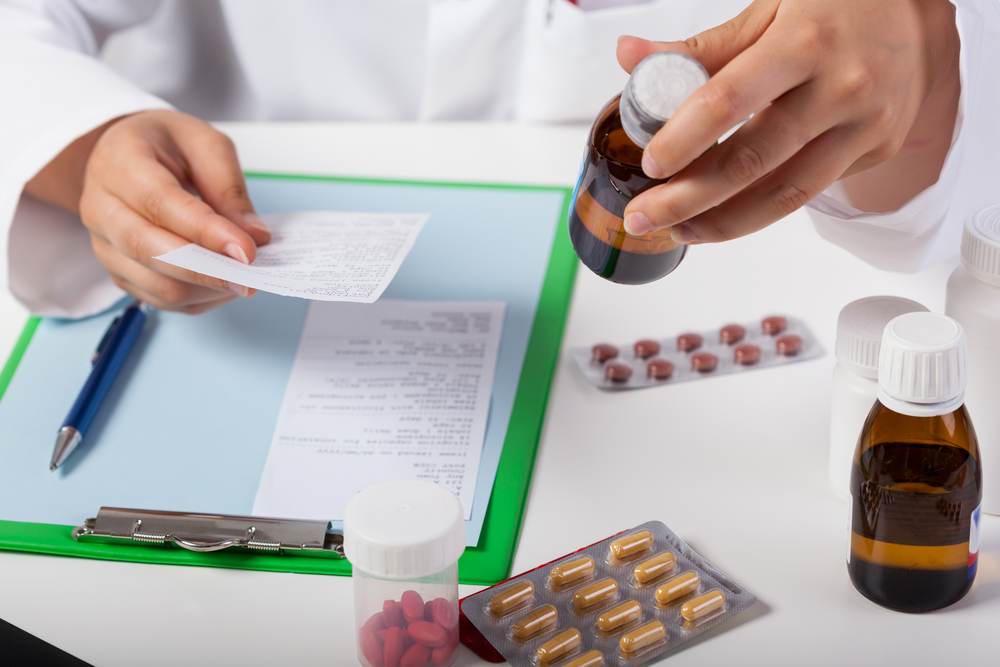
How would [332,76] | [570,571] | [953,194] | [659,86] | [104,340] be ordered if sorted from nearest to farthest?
1. [659,86]
2. [570,571]
3. [953,194]
4. [104,340]
5. [332,76]

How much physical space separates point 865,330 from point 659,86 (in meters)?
0.22

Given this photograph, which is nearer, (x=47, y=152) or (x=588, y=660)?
(x=588, y=660)

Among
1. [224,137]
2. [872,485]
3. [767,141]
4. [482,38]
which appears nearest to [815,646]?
[872,485]

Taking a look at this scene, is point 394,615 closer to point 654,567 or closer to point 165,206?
point 654,567

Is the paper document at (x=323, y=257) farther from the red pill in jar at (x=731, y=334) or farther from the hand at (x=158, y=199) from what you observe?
the red pill in jar at (x=731, y=334)

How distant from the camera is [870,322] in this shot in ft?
1.72

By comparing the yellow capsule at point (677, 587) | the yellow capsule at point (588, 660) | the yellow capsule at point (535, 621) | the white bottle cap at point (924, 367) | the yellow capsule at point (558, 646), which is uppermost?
the white bottle cap at point (924, 367)

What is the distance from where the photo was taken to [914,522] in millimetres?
460

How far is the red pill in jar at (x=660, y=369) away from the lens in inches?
27.1

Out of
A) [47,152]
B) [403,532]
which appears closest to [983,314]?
[403,532]

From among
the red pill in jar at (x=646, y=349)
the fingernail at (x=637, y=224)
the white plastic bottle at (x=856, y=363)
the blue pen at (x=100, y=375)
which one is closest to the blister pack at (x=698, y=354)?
the red pill in jar at (x=646, y=349)

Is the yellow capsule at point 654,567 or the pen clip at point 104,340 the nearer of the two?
the yellow capsule at point 654,567

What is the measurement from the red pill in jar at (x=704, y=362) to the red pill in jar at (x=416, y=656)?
338 millimetres

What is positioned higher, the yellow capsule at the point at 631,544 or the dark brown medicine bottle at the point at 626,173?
the dark brown medicine bottle at the point at 626,173
